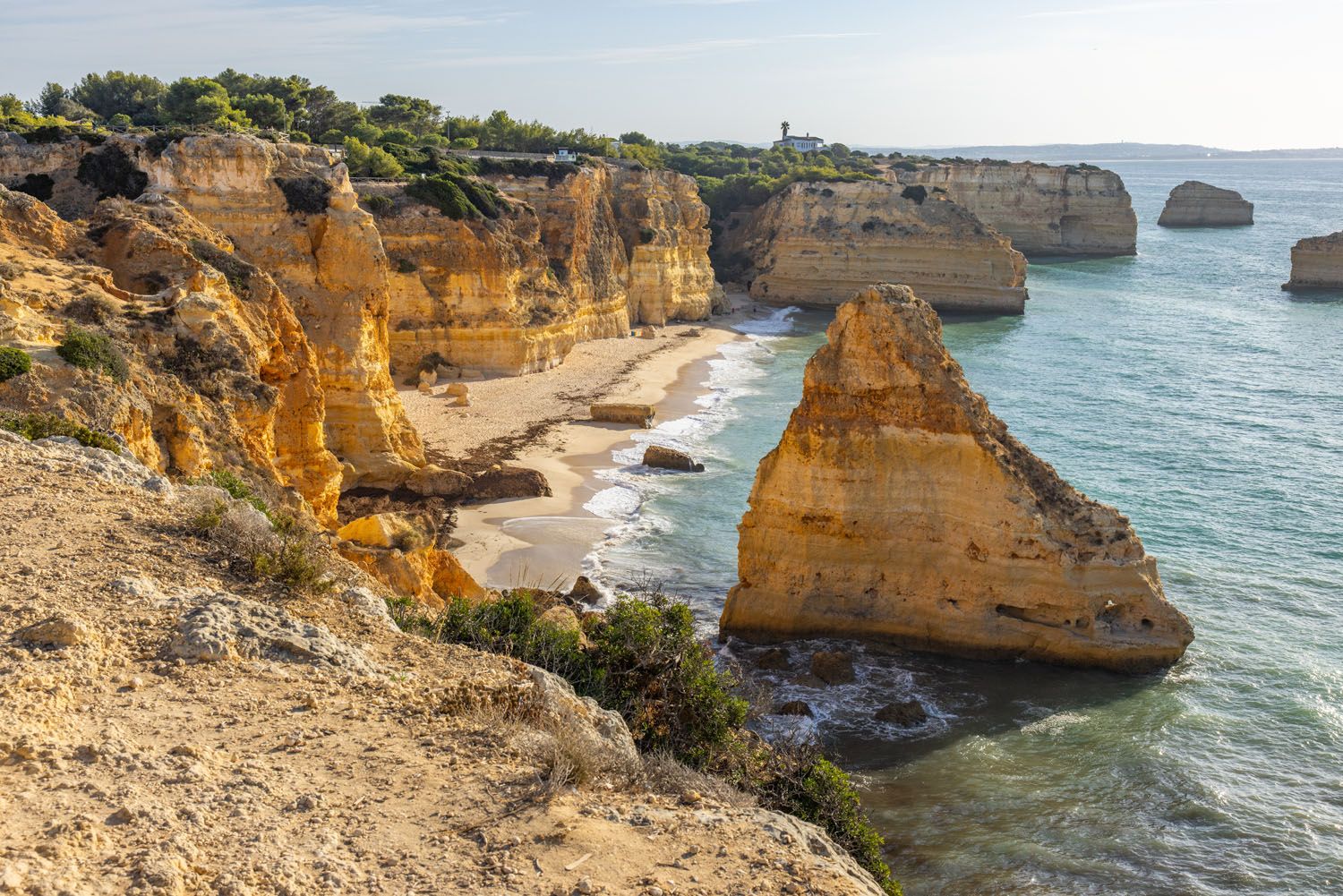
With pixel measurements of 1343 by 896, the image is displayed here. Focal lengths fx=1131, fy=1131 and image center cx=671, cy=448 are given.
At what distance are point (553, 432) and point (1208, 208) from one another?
117 meters

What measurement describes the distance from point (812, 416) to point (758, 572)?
3.33m

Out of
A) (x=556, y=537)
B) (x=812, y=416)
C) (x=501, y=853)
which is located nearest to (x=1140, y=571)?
(x=812, y=416)

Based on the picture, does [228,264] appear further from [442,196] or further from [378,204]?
[442,196]

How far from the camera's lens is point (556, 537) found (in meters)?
28.4

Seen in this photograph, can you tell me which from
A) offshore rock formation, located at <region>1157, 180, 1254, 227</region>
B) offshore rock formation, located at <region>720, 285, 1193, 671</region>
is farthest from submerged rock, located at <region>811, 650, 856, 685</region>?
offshore rock formation, located at <region>1157, 180, 1254, 227</region>

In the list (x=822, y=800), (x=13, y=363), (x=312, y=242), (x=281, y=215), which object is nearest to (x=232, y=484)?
(x=13, y=363)

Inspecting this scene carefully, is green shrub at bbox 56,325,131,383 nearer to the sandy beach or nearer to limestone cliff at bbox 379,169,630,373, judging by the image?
the sandy beach

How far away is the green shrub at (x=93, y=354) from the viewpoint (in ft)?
49.1

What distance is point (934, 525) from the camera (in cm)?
2091

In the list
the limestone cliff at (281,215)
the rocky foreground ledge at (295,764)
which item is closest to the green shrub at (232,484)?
the rocky foreground ledge at (295,764)

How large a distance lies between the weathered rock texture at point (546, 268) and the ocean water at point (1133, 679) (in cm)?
813

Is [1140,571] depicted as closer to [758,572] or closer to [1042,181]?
[758,572]

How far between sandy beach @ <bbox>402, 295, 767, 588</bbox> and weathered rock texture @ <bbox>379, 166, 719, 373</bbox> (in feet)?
5.73

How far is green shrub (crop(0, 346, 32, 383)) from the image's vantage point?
14281mm
